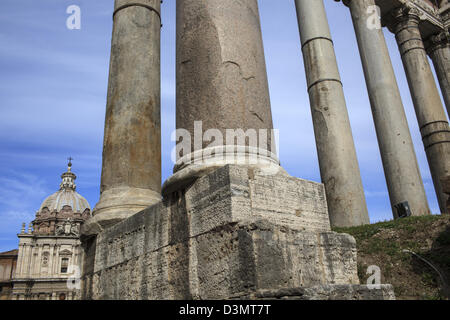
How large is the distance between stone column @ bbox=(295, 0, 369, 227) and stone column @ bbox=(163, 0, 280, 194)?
7.40 metres

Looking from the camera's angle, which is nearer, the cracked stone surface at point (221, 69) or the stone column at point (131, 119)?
the cracked stone surface at point (221, 69)

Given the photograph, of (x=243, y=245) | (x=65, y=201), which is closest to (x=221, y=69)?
(x=243, y=245)

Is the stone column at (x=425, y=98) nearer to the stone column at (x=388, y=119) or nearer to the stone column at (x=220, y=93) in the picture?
the stone column at (x=388, y=119)

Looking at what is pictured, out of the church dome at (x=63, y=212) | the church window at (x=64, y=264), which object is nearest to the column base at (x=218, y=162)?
the church window at (x=64, y=264)

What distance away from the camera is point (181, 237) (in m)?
4.34

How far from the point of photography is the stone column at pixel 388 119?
12.6 meters

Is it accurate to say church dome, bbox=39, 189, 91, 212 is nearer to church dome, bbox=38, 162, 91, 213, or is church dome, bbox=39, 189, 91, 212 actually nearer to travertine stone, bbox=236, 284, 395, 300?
church dome, bbox=38, 162, 91, 213

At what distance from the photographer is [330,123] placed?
41.2 ft

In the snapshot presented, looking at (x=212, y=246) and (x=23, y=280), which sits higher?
(x=23, y=280)

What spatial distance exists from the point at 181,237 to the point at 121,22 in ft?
17.4

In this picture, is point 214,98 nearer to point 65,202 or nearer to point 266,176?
point 266,176

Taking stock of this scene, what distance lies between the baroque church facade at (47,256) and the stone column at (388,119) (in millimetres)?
45771
